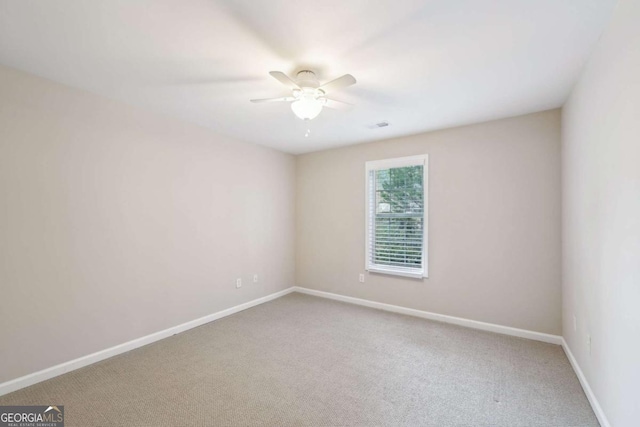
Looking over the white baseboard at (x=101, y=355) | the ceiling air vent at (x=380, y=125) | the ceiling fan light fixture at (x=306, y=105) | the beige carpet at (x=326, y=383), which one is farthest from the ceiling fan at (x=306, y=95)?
the white baseboard at (x=101, y=355)

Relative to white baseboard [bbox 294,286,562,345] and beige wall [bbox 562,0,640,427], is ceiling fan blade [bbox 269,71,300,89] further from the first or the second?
white baseboard [bbox 294,286,562,345]

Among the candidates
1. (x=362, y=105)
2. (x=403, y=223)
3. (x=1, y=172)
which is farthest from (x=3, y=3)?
(x=403, y=223)

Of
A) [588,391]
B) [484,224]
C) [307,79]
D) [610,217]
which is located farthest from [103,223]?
[588,391]

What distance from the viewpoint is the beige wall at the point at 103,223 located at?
2.16 m

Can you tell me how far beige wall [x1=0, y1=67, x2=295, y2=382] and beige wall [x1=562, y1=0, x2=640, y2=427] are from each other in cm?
371

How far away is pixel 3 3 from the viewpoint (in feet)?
4.87

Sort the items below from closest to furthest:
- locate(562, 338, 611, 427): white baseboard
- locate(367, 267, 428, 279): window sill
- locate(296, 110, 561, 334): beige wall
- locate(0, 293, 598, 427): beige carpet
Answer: locate(562, 338, 611, 427): white baseboard
locate(0, 293, 598, 427): beige carpet
locate(296, 110, 561, 334): beige wall
locate(367, 267, 428, 279): window sill

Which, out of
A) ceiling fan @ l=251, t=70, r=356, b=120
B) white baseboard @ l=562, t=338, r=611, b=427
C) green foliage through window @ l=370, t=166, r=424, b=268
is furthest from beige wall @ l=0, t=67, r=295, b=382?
white baseboard @ l=562, t=338, r=611, b=427

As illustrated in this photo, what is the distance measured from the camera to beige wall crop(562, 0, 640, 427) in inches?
54.0

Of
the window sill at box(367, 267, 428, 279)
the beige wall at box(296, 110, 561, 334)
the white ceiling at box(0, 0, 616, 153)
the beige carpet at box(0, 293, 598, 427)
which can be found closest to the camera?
the white ceiling at box(0, 0, 616, 153)

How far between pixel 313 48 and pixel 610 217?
84.4 inches

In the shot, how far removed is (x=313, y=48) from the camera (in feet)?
6.10

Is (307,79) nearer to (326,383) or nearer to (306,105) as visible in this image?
(306,105)

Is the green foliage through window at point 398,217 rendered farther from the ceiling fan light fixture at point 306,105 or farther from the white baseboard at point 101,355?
the white baseboard at point 101,355
